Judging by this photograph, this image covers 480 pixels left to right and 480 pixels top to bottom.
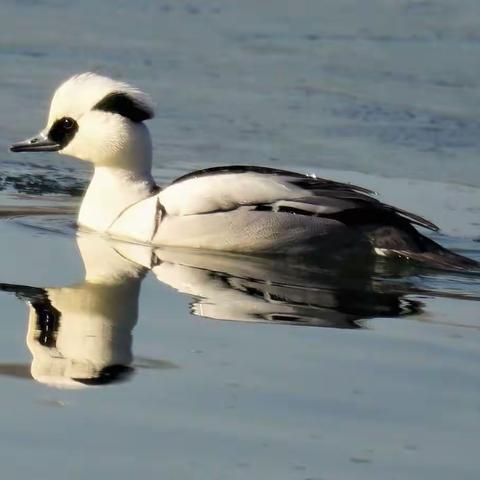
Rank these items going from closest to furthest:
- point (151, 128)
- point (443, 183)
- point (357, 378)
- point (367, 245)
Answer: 1. point (357, 378)
2. point (367, 245)
3. point (443, 183)
4. point (151, 128)

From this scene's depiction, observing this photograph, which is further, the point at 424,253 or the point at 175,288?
the point at 424,253

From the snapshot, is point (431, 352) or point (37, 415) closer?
point (37, 415)

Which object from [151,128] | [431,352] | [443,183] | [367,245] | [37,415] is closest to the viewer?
[37,415]

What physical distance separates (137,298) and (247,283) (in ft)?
2.82

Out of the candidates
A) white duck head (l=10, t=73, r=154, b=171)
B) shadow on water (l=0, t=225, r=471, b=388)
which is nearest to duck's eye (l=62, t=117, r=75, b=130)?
white duck head (l=10, t=73, r=154, b=171)

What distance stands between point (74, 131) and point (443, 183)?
10.7 ft


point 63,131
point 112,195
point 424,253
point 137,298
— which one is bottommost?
point 137,298

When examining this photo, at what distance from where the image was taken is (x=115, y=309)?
27.8ft

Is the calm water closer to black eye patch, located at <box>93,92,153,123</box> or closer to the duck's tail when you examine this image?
the duck's tail

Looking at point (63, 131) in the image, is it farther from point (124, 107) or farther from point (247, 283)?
point (247, 283)

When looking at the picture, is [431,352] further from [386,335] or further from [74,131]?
[74,131]

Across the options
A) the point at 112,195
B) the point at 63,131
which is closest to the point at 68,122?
the point at 63,131

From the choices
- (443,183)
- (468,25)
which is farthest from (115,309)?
(468,25)

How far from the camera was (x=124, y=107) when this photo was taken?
10805 mm
